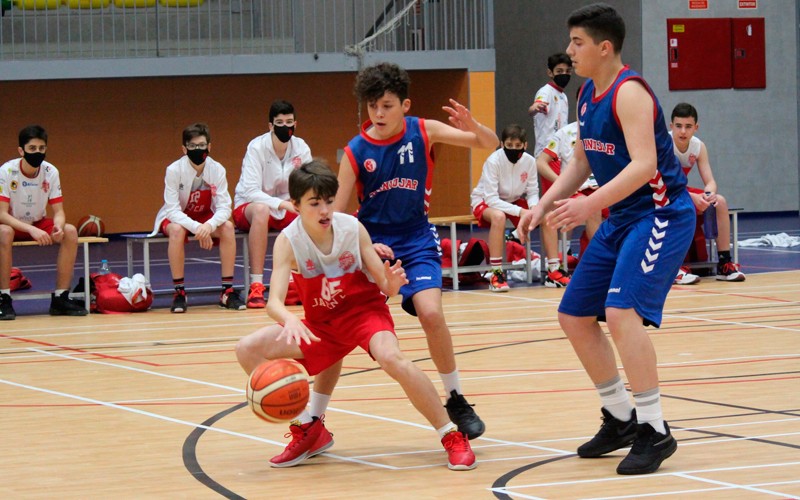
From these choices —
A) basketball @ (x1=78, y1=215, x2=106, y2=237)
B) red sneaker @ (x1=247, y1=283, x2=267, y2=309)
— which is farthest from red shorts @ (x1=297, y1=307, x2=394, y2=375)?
basketball @ (x1=78, y1=215, x2=106, y2=237)

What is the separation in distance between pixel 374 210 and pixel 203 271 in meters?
8.20

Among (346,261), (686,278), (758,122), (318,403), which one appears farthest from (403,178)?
(758,122)

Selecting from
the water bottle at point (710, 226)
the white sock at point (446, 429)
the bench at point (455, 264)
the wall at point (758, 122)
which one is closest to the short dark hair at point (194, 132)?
the bench at point (455, 264)

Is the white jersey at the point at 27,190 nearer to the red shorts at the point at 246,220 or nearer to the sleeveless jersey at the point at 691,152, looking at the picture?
the red shorts at the point at 246,220

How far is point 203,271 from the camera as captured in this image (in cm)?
1338

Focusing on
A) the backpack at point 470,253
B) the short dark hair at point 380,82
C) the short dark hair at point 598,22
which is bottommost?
the backpack at point 470,253

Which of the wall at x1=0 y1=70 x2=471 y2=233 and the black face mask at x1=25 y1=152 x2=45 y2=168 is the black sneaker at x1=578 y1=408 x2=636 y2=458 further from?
the wall at x1=0 y1=70 x2=471 y2=233

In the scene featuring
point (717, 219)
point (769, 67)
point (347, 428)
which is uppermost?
point (769, 67)

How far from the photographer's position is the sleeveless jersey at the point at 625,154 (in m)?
4.62

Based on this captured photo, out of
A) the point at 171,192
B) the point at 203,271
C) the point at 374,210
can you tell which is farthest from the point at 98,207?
the point at 374,210

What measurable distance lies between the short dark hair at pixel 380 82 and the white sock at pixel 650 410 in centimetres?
166

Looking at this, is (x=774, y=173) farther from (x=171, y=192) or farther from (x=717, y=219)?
(x=171, y=192)

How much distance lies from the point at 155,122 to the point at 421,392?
45.6 feet

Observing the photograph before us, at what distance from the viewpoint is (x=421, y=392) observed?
185 inches
